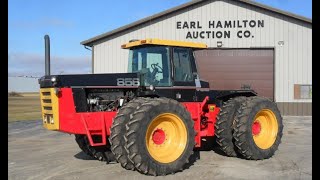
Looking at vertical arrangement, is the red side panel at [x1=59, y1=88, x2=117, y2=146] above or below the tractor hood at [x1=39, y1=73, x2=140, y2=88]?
below

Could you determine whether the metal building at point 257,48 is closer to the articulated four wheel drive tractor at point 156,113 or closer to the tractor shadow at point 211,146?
the tractor shadow at point 211,146

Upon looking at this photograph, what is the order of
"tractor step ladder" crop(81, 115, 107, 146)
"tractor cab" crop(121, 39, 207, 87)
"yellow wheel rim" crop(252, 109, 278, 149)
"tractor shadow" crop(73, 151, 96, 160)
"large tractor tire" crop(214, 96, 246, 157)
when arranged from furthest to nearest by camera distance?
"yellow wheel rim" crop(252, 109, 278, 149), "tractor shadow" crop(73, 151, 96, 160), "large tractor tire" crop(214, 96, 246, 157), "tractor cab" crop(121, 39, 207, 87), "tractor step ladder" crop(81, 115, 107, 146)

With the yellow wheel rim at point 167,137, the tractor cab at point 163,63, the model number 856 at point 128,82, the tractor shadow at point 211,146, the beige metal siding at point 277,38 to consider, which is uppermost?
the beige metal siding at point 277,38

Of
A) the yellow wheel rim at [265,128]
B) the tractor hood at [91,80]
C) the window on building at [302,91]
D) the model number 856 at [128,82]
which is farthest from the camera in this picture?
the window on building at [302,91]

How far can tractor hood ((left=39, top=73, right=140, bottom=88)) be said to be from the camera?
796 cm

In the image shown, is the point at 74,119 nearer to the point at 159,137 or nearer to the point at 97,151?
the point at 97,151

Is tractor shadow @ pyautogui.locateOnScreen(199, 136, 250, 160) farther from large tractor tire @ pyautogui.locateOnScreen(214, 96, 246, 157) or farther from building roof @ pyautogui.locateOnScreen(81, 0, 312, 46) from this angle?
building roof @ pyautogui.locateOnScreen(81, 0, 312, 46)

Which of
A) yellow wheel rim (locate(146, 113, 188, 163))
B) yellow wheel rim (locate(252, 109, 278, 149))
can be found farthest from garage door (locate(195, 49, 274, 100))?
yellow wheel rim (locate(146, 113, 188, 163))

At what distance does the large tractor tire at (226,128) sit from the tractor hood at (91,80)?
2.02m

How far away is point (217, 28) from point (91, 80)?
14701 mm

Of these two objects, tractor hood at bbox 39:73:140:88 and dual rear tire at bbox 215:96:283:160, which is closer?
tractor hood at bbox 39:73:140:88

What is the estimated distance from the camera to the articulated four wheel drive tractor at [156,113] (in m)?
7.48

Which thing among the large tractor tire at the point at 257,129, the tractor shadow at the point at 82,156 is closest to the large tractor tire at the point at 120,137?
the tractor shadow at the point at 82,156
